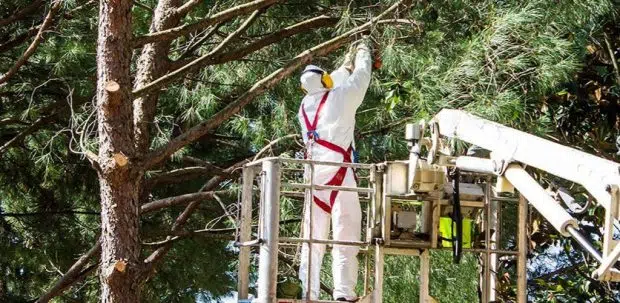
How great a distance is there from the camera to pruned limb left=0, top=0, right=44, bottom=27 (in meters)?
13.0

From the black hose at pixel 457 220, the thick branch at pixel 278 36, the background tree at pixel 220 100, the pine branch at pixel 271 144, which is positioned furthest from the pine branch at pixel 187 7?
the black hose at pixel 457 220

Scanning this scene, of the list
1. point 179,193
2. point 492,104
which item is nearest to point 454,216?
point 492,104

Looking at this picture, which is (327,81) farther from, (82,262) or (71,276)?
(71,276)

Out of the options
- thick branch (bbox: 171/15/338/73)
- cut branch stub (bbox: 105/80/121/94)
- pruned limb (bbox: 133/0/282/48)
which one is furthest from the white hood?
thick branch (bbox: 171/15/338/73)

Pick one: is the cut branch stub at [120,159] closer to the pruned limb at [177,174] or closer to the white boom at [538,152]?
the pruned limb at [177,174]

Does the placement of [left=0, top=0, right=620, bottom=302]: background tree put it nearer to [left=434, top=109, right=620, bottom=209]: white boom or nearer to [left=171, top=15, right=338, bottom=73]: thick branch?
[left=171, top=15, right=338, bottom=73]: thick branch

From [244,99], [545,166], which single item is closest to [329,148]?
[244,99]

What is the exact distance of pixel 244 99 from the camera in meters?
10.1

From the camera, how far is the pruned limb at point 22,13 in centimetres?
1298

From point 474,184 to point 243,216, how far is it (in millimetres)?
1362

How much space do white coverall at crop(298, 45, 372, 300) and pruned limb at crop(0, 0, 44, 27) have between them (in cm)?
501

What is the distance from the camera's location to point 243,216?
792cm

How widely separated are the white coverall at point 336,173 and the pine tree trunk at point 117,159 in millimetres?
1694

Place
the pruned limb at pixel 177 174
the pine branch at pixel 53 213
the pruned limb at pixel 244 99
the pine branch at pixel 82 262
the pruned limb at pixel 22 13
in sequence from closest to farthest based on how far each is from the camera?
the pruned limb at pixel 244 99 → the pruned limb at pixel 177 174 → the pine branch at pixel 82 262 → the pruned limb at pixel 22 13 → the pine branch at pixel 53 213
